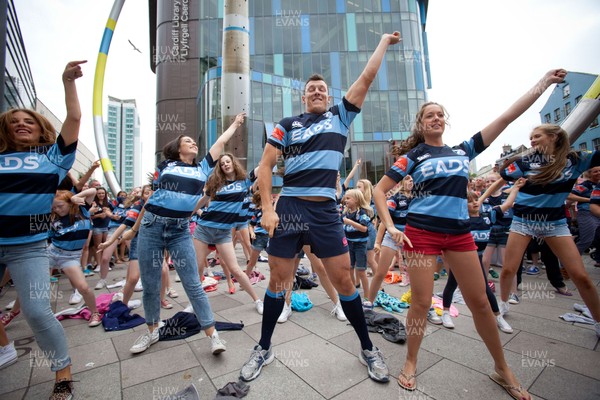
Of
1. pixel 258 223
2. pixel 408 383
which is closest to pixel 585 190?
pixel 408 383

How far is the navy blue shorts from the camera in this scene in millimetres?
2402

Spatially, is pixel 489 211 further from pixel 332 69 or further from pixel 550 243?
pixel 332 69

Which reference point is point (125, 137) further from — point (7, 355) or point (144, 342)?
point (144, 342)

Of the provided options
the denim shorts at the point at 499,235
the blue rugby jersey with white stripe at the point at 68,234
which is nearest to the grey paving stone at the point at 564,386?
the denim shorts at the point at 499,235

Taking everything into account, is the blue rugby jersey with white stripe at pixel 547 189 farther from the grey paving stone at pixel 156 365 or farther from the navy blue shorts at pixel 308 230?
the grey paving stone at pixel 156 365

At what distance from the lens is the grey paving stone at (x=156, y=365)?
2594 mm

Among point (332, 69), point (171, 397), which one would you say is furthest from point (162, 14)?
point (171, 397)

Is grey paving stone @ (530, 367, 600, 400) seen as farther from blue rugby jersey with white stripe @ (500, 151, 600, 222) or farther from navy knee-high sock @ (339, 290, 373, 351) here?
blue rugby jersey with white stripe @ (500, 151, 600, 222)

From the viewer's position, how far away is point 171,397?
2.25 metres

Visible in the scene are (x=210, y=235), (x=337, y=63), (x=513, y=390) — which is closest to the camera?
(x=513, y=390)

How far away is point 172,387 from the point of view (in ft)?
7.95

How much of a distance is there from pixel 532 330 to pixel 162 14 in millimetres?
46846

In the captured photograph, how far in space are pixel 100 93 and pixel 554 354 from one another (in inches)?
853

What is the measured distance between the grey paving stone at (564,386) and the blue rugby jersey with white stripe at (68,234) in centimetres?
558
